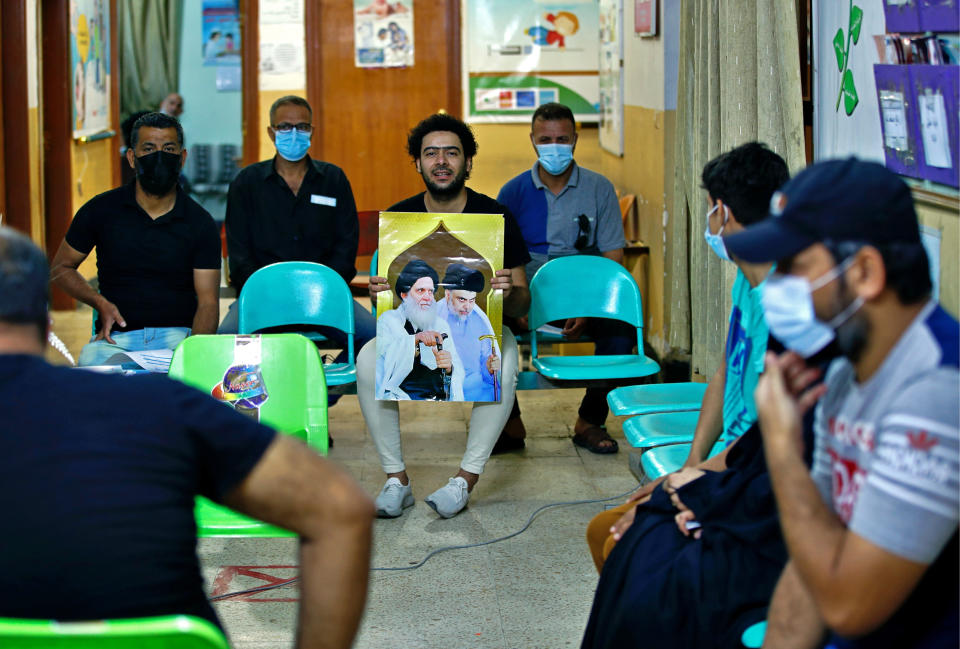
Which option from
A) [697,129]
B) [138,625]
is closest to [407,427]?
[697,129]

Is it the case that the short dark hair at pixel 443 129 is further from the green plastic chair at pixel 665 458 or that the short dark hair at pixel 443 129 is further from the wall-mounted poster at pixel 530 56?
the wall-mounted poster at pixel 530 56

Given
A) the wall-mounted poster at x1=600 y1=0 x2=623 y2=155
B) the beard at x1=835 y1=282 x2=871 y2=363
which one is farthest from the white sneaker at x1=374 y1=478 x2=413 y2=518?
the wall-mounted poster at x1=600 y1=0 x2=623 y2=155

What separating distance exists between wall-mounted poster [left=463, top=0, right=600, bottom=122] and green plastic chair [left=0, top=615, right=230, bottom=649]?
306 inches

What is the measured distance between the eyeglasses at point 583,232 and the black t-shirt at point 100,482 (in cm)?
375

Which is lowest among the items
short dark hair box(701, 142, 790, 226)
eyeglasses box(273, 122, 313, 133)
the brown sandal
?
the brown sandal

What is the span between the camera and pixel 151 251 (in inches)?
170

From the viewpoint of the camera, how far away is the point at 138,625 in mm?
1264

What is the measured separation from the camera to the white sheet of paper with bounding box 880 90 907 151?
9.64 feet

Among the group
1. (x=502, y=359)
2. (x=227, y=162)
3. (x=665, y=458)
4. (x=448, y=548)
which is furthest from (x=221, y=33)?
(x=665, y=458)

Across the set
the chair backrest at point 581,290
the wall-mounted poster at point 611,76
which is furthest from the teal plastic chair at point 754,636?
the wall-mounted poster at point 611,76

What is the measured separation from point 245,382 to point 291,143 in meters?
2.22

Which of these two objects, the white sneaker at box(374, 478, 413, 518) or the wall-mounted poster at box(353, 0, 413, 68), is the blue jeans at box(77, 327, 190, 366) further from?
the wall-mounted poster at box(353, 0, 413, 68)

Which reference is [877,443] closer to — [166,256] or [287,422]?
[287,422]

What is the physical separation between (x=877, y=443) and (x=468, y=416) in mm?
3994
